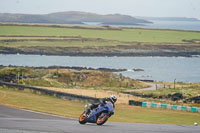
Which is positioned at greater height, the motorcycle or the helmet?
the helmet

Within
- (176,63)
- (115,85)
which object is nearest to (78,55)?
(176,63)

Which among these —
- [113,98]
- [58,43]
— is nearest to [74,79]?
[113,98]

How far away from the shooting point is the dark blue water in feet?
380

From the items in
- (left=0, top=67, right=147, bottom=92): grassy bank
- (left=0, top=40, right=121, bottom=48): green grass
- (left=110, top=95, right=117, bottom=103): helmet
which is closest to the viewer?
(left=110, top=95, right=117, bottom=103): helmet

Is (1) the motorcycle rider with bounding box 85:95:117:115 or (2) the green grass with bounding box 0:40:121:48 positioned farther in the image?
(2) the green grass with bounding box 0:40:121:48

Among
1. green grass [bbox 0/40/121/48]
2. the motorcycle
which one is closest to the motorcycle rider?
the motorcycle

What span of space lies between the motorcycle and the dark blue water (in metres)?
84.2

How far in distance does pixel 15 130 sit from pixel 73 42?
172 meters

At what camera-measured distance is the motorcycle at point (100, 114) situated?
22781mm

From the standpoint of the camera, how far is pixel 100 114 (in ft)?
76.0

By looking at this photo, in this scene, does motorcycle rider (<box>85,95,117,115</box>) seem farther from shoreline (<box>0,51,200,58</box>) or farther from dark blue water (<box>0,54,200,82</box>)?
shoreline (<box>0,51,200,58</box>)

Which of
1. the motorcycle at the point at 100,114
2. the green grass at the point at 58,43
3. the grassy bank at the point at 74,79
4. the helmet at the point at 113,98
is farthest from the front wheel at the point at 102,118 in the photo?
the green grass at the point at 58,43

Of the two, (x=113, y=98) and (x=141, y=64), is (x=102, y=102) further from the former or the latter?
(x=141, y=64)

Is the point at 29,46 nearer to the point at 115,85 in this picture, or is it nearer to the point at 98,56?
the point at 98,56
